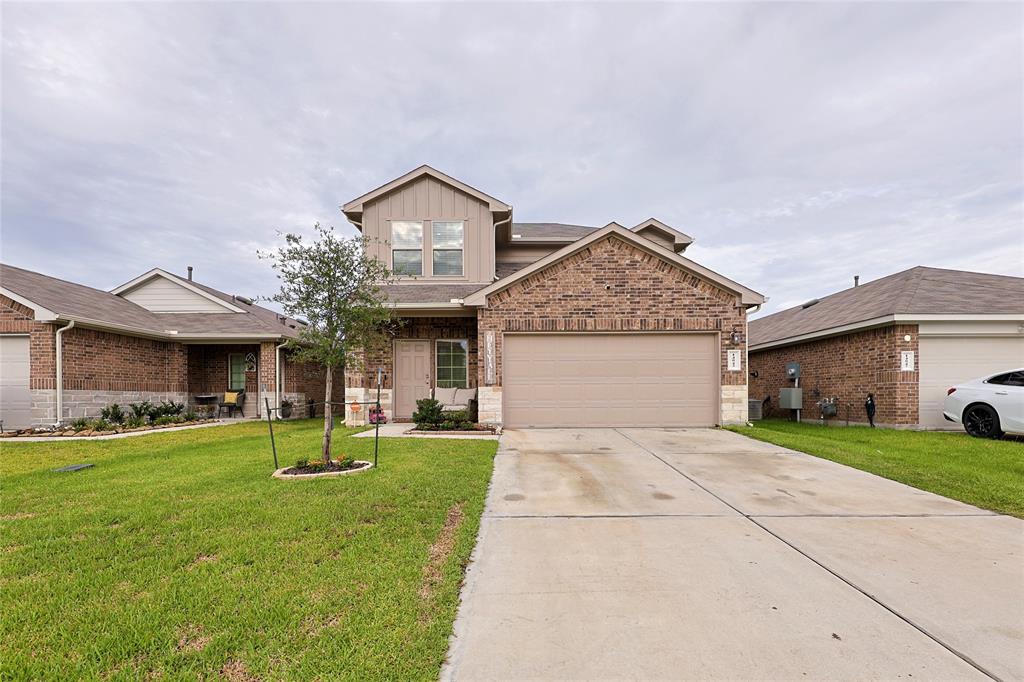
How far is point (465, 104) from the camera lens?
14.3m

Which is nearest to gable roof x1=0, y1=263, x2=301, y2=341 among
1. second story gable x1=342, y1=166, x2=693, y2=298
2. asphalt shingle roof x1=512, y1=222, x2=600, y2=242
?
second story gable x1=342, y1=166, x2=693, y2=298

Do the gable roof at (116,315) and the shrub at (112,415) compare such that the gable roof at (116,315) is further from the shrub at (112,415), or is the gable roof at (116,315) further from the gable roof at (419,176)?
the gable roof at (419,176)

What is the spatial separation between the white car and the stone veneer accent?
4.23 meters

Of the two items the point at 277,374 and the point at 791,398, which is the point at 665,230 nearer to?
the point at 791,398

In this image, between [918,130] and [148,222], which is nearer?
[918,130]

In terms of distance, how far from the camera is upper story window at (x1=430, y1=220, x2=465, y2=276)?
1284cm

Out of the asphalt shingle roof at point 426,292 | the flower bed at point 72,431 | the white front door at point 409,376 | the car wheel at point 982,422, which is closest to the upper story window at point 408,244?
the asphalt shingle roof at point 426,292

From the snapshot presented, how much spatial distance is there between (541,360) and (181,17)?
34.7ft

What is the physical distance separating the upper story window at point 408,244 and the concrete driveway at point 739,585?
879 centimetres

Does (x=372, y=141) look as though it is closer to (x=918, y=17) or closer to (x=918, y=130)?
(x=918, y=17)

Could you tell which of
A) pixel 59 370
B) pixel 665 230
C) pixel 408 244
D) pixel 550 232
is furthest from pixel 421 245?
pixel 59 370

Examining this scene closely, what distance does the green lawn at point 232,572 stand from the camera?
2.15 meters

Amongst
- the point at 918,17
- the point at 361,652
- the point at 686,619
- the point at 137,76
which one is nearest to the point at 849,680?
the point at 686,619

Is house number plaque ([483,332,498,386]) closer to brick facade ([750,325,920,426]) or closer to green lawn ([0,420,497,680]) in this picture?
green lawn ([0,420,497,680])
